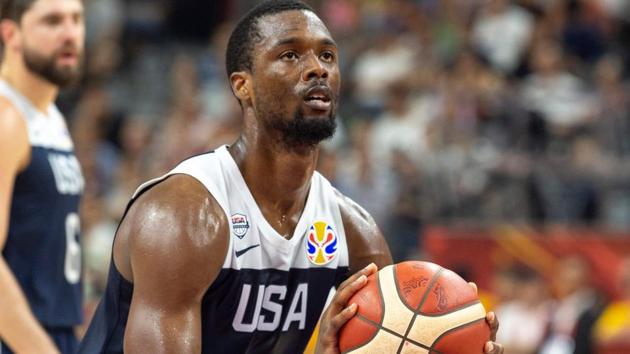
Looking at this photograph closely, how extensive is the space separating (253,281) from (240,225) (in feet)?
0.71

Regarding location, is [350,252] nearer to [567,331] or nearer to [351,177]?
[567,331]

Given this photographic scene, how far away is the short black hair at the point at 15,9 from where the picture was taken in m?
5.51

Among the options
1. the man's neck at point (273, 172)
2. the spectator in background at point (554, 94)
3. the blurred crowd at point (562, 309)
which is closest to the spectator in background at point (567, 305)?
the blurred crowd at point (562, 309)

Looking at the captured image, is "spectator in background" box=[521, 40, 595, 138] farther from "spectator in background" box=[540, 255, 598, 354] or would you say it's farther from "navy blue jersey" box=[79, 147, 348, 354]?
"navy blue jersey" box=[79, 147, 348, 354]

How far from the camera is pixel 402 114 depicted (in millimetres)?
13289

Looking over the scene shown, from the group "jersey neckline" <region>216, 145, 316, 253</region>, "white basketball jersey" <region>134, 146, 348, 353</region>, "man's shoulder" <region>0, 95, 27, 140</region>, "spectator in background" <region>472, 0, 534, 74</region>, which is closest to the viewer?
"white basketball jersey" <region>134, 146, 348, 353</region>

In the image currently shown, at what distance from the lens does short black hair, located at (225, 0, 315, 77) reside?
4.17 meters

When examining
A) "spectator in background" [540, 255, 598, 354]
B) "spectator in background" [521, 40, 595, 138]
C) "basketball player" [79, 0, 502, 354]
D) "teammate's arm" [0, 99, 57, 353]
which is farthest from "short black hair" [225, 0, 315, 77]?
"spectator in background" [521, 40, 595, 138]

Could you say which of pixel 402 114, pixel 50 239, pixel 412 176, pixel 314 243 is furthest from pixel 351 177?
pixel 314 243

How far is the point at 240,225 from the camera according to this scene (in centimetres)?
404

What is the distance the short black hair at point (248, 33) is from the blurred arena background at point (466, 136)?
545cm

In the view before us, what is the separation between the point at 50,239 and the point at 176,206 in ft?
5.95

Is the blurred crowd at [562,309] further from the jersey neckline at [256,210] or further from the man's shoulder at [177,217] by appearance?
Answer: the man's shoulder at [177,217]

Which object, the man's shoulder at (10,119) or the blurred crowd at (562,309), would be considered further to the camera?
the blurred crowd at (562,309)
